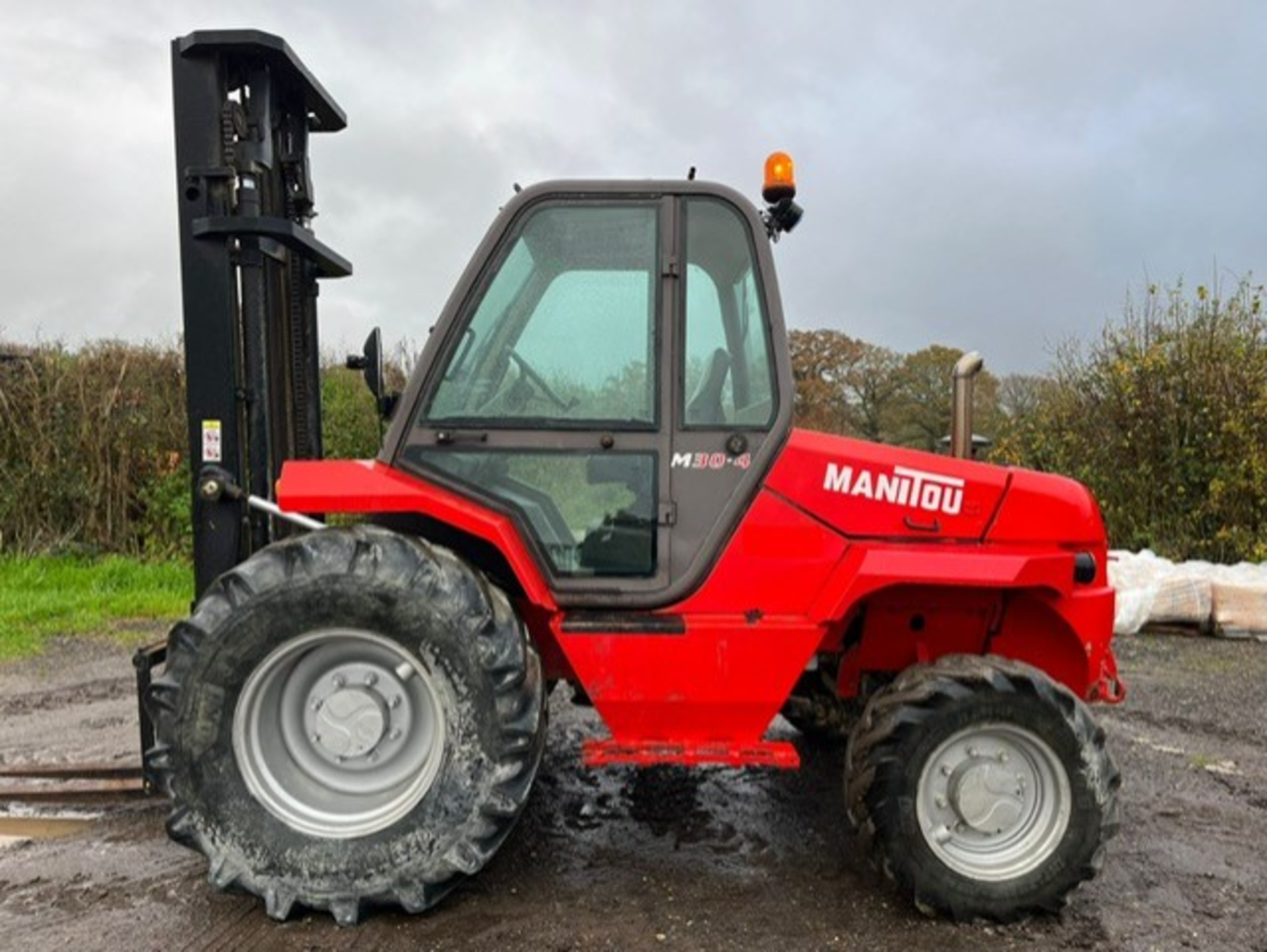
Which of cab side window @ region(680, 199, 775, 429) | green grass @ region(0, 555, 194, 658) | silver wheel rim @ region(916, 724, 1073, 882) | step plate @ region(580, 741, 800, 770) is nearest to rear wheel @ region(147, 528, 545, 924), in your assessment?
step plate @ region(580, 741, 800, 770)

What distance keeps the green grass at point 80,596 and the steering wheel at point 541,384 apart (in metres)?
5.55

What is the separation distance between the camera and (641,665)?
335 cm

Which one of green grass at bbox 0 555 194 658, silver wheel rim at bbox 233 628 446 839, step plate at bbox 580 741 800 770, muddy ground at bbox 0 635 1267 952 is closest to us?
muddy ground at bbox 0 635 1267 952

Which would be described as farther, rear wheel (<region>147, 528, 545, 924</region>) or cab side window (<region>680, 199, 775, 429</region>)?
cab side window (<region>680, 199, 775, 429</region>)

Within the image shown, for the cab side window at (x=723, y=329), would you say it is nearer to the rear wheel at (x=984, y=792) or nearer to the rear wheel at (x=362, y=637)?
the rear wheel at (x=362, y=637)

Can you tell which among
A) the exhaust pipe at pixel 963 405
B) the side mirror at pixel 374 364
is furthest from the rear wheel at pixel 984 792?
the side mirror at pixel 374 364

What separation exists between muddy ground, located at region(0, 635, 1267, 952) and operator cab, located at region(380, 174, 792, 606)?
104 centimetres

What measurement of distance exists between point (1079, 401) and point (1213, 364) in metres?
1.32

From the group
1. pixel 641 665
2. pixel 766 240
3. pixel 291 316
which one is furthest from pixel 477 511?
pixel 291 316

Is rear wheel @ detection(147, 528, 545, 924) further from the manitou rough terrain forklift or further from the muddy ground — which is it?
the muddy ground

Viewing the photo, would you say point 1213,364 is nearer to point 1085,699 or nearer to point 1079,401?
point 1079,401

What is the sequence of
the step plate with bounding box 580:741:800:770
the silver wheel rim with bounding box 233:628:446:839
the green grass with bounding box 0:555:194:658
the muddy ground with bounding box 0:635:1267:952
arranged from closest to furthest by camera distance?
1. the muddy ground with bounding box 0:635:1267:952
2. the silver wheel rim with bounding box 233:628:446:839
3. the step plate with bounding box 580:741:800:770
4. the green grass with bounding box 0:555:194:658

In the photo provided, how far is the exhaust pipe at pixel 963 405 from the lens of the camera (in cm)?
357

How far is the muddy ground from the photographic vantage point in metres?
3.10
